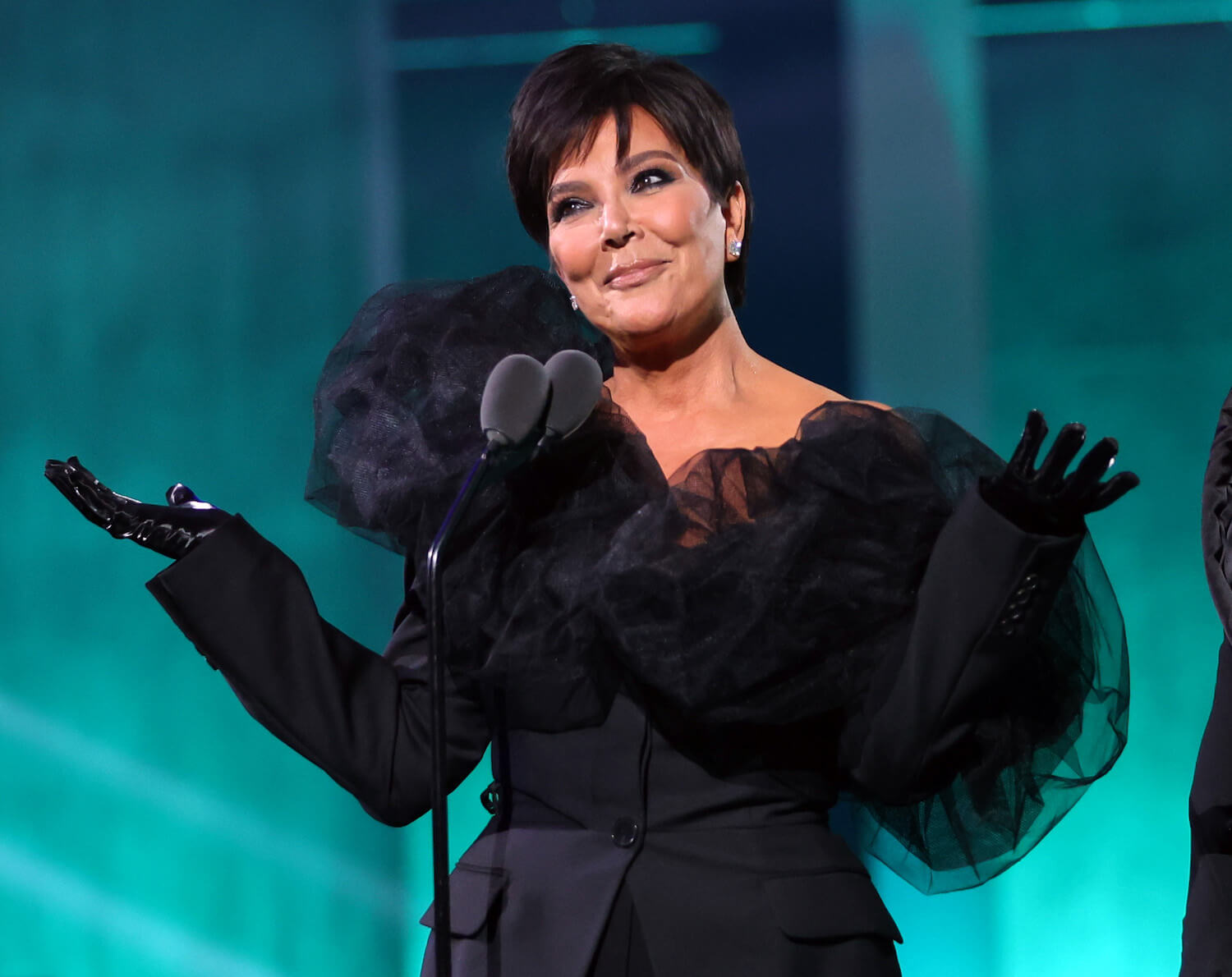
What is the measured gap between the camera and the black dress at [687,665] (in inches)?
53.8

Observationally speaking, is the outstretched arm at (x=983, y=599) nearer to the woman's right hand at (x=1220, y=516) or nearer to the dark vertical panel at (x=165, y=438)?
the woman's right hand at (x=1220, y=516)

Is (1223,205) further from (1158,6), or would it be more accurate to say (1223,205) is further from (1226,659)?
(1226,659)

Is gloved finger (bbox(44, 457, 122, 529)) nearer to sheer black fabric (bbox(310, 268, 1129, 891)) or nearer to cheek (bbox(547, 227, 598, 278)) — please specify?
sheer black fabric (bbox(310, 268, 1129, 891))

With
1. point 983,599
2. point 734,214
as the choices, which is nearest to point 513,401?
point 983,599

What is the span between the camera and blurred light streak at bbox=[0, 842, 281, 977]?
2738 millimetres

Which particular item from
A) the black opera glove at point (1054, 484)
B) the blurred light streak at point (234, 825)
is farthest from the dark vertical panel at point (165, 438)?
the black opera glove at point (1054, 484)

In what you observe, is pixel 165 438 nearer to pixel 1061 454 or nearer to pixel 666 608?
pixel 666 608

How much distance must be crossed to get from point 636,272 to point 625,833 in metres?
0.61

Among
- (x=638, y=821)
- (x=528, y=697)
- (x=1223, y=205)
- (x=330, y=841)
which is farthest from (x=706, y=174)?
(x=330, y=841)

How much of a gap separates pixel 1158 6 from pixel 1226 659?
5.06 ft

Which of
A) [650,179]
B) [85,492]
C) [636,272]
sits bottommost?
[85,492]

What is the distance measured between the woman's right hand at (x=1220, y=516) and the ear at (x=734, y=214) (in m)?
0.60

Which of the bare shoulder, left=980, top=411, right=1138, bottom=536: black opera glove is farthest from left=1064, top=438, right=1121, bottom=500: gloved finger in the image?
the bare shoulder

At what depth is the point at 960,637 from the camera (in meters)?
1.34
